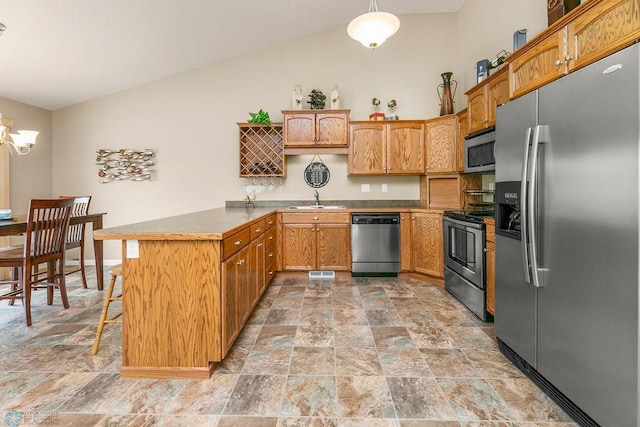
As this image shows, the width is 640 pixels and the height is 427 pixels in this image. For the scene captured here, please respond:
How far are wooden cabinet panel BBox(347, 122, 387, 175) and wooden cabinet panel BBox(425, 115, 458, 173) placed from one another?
56 centimetres

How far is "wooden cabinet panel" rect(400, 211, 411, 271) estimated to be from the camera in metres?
4.00

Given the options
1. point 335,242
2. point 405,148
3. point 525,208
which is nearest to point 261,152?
point 335,242

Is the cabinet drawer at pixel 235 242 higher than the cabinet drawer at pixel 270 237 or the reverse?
higher

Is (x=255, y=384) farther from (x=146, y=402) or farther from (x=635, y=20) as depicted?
(x=635, y=20)

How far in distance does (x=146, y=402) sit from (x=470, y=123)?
348 cm

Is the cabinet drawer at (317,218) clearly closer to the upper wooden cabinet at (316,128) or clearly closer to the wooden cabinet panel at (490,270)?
the upper wooden cabinet at (316,128)

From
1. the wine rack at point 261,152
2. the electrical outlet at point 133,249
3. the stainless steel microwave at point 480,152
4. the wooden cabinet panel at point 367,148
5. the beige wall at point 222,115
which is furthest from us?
the beige wall at point 222,115

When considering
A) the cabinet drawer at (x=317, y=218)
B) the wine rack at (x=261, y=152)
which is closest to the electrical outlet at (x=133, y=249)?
the cabinet drawer at (x=317, y=218)

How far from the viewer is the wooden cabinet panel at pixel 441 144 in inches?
151

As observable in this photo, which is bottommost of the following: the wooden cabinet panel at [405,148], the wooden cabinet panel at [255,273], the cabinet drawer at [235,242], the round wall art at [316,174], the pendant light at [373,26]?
the wooden cabinet panel at [255,273]

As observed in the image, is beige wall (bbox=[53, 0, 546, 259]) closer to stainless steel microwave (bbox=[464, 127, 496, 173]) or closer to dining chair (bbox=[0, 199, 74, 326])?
stainless steel microwave (bbox=[464, 127, 496, 173])

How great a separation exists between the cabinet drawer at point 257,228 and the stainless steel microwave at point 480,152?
2123 millimetres

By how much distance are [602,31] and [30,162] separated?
5.95m

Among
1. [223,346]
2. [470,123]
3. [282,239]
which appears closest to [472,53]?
[470,123]
